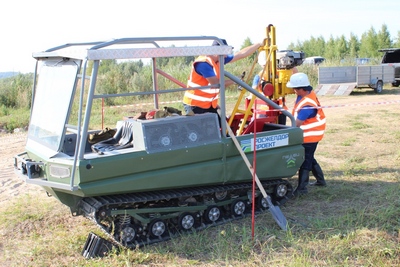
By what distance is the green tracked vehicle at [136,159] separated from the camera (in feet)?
15.3

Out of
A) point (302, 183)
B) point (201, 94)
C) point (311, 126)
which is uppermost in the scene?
point (201, 94)

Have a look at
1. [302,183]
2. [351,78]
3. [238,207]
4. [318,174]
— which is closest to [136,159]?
[238,207]

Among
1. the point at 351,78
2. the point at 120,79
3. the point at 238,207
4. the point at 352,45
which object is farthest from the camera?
the point at 352,45

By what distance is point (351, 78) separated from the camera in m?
20.4

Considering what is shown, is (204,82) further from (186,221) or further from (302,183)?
(302,183)

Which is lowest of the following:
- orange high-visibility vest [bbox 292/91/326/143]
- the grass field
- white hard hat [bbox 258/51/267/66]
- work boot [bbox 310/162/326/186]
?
the grass field

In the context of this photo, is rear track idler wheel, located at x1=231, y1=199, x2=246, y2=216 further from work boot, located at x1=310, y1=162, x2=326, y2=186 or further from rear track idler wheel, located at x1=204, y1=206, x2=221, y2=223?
work boot, located at x1=310, y1=162, x2=326, y2=186

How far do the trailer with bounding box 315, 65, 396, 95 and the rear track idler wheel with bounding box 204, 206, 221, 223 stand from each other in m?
15.0

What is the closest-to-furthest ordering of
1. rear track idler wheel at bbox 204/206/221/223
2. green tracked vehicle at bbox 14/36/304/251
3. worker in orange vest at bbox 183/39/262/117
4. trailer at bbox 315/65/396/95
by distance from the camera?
green tracked vehicle at bbox 14/36/304/251 < rear track idler wheel at bbox 204/206/221/223 < worker in orange vest at bbox 183/39/262/117 < trailer at bbox 315/65/396/95

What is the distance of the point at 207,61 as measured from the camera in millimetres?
5973

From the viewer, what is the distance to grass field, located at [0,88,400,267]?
15.4 ft

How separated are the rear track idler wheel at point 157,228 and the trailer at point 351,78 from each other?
51.3ft

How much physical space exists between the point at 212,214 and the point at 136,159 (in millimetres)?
1228

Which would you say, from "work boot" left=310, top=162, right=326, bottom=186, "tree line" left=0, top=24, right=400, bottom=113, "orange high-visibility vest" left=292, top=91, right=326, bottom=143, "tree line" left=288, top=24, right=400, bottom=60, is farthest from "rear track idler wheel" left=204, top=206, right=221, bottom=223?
"tree line" left=288, top=24, right=400, bottom=60
